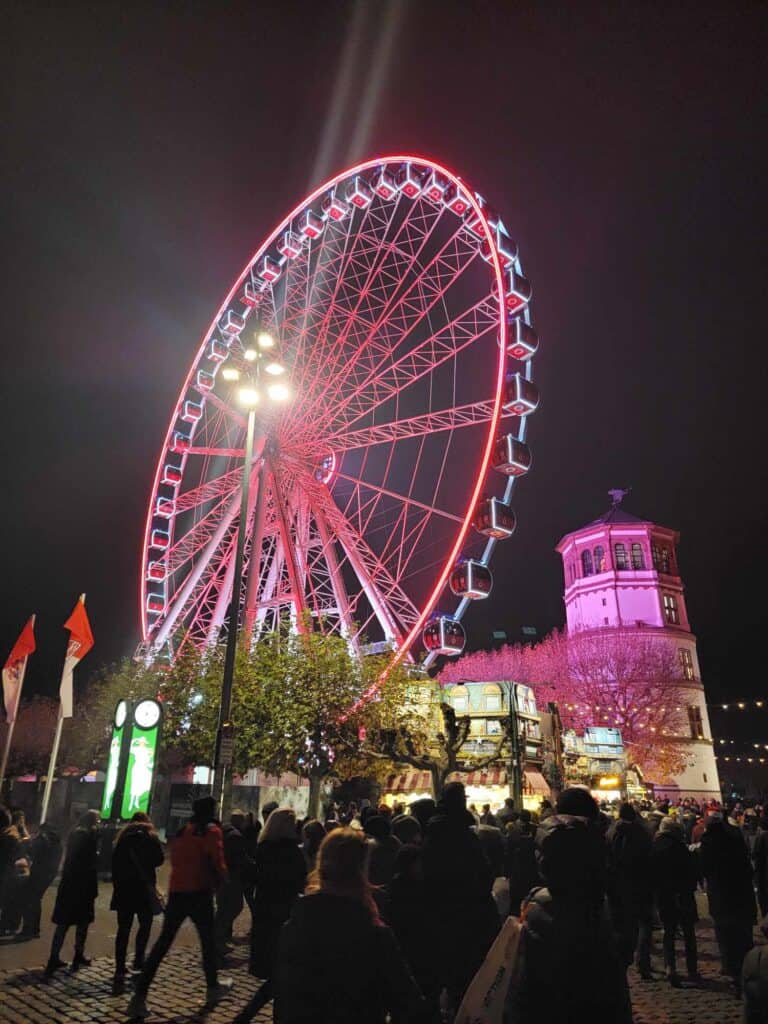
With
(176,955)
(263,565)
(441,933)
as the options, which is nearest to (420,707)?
(263,565)

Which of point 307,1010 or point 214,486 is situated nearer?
point 307,1010

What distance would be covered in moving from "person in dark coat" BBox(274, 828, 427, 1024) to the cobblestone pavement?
4261 millimetres

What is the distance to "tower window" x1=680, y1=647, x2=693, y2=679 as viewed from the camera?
61.6m

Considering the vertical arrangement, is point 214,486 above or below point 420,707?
above

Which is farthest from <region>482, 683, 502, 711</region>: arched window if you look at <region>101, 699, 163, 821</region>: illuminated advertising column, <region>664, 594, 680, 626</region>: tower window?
<region>664, 594, 680, 626</region>: tower window

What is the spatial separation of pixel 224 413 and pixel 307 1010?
2860 cm

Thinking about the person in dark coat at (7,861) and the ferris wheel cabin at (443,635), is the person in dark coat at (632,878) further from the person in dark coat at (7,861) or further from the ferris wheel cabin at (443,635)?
the ferris wheel cabin at (443,635)

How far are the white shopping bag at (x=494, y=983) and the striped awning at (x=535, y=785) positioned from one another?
104ft

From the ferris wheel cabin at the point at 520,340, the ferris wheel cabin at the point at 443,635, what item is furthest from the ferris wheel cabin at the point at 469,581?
the ferris wheel cabin at the point at 520,340

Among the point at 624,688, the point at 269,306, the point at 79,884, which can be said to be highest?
the point at 269,306

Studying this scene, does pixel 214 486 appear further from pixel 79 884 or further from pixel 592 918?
pixel 592 918

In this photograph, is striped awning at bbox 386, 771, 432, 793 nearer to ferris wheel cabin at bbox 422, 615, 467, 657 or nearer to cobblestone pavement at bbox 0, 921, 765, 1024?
ferris wheel cabin at bbox 422, 615, 467, 657

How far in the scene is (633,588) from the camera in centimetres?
6494

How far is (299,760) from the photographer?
26.0 meters
